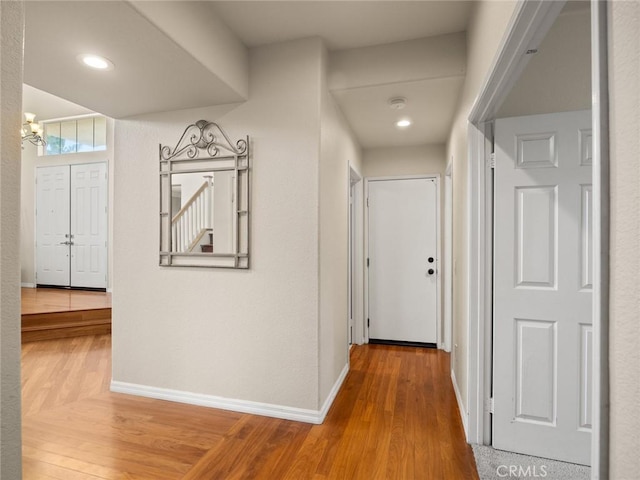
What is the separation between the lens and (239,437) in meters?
2.14

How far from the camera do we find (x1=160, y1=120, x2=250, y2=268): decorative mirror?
8.21 feet

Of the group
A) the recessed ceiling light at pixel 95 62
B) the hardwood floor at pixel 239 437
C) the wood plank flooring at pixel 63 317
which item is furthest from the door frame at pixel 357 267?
the wood plank flooring at pixel 63 317

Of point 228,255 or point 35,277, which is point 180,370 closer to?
point 228,255

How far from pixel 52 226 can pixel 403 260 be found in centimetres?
629

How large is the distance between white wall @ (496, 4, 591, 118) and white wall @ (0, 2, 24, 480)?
1909mm

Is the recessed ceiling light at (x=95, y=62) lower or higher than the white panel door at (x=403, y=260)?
higher

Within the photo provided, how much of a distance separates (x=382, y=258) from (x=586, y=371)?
2401 mm

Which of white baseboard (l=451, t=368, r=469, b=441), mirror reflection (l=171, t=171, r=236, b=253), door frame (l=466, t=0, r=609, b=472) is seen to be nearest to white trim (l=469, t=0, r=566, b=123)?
door frame (l=466, t=0, r=609, b=472)

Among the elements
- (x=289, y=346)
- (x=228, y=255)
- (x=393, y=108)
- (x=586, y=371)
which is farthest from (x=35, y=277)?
(x=586, y=371)

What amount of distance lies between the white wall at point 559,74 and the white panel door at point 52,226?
701 cm

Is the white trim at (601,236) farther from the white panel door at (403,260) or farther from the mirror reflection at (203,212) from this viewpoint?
the white panel door at (403,260)

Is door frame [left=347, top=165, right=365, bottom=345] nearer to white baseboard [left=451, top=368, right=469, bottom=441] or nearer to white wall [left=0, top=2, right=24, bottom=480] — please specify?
white baseboard [left=451, top=368, right=469, bottom=441]

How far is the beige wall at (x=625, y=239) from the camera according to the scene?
1.78 feet

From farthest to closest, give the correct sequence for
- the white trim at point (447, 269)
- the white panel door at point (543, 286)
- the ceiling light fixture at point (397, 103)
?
the white trim at point (447, 269) < the ceiling light fixture at point (397, 103) < the white panel door at point (543, 286)
